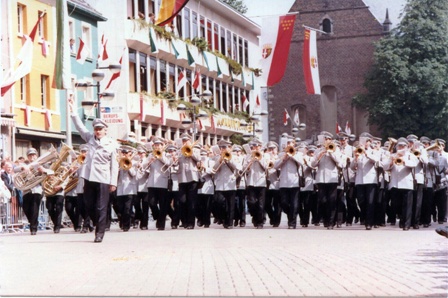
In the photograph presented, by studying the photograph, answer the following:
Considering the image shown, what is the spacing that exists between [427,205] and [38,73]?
1255cm

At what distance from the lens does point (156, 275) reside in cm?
1257

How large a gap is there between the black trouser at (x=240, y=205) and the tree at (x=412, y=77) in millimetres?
4141

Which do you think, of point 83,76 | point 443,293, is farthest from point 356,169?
point 83,76

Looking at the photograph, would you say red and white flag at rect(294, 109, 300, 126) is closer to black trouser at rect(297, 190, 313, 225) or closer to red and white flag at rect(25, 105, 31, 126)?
black trouser at rect(297, 190, 313, 225)

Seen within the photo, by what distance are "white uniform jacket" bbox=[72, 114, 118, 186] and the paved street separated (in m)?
1.07

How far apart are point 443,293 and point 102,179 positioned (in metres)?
8.44

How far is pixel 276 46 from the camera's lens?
2494 centimetres

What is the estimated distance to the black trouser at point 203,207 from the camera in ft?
82.9

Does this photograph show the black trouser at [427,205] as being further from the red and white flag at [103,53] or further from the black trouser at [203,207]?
the red and white flag at [103,53]

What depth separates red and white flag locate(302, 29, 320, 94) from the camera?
2594 cm

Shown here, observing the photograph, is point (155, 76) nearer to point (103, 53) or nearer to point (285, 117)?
point (103, 53)

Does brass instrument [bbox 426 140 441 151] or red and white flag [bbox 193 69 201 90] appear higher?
red and white flag [bbox 193 69 201 90]

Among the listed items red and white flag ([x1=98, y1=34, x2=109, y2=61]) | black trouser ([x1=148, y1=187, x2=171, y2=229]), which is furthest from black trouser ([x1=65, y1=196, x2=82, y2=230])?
red and white flag ([x1=98, y1=34, x2=109, y2=61])

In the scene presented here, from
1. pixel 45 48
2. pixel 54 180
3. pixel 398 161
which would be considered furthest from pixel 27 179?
pixel 45 48
